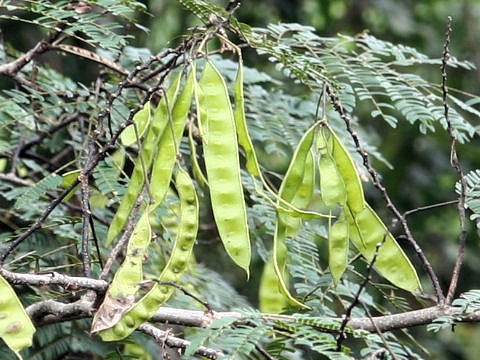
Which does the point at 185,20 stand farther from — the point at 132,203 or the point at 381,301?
the point at 132,203

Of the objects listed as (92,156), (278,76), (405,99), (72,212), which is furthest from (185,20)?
(92,156)

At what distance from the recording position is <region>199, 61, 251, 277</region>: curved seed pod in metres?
1.64

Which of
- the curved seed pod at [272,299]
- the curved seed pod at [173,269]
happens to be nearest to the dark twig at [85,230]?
the curved seed pod at [173,269]

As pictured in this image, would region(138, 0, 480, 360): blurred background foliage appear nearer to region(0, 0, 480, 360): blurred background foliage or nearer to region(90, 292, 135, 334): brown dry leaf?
region(0, 0, 480, 360): blurred background foliage

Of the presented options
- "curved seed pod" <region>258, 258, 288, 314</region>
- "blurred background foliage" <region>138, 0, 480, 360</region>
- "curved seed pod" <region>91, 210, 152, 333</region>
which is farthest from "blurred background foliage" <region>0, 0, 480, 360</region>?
"curved seed pod" <region>91, 210, 152, 333</region>

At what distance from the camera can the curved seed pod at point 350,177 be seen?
173cm

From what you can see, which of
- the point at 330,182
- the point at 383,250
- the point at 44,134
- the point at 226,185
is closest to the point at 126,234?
the point at 226,185

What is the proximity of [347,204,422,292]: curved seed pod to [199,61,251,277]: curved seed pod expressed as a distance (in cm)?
25

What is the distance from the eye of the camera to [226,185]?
64.9 inches

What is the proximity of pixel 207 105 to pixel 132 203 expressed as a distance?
0.26 meters

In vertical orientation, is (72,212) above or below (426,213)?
above

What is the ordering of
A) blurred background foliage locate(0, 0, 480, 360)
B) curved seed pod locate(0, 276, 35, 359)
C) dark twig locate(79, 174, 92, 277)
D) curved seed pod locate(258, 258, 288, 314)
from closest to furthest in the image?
1. curved seed pod locate(0, 276, 35, 359)
2. dark twig locate(79, 174, 92, 277)
3. curved seed pod locate(258, 258, 288, 314)
4. blurred background foliage locate(0, 0, 480, 360)

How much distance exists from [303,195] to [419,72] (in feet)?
11.4

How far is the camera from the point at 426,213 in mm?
4656
